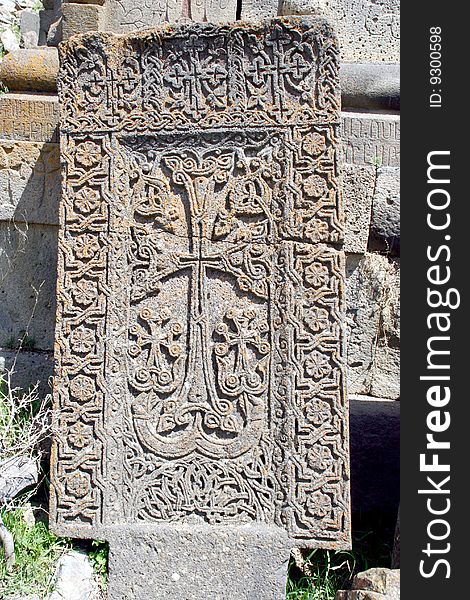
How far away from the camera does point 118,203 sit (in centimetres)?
321

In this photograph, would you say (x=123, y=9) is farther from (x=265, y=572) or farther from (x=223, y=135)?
(x=265, y=572)

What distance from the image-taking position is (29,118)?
400 centimetres

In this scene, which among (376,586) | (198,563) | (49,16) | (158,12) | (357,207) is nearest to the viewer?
(376,586)

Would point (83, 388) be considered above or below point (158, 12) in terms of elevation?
below

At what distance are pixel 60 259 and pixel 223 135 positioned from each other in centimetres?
90

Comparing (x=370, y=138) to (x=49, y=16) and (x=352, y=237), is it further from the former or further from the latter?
(x=49, y=16)

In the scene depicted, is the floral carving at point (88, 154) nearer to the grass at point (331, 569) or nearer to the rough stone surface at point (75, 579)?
the rough stone surface at point (75, 579)

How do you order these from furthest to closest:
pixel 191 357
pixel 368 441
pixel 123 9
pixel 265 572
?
pixel 123 9 < pixel 368 441 < pixel 191 357 < pixel 265 572

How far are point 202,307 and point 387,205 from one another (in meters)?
1.47

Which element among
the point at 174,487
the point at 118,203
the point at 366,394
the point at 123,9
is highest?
the point at 123,9

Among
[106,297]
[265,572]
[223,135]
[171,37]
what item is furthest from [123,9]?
[265,572]

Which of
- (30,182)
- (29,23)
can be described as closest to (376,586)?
(30,182)

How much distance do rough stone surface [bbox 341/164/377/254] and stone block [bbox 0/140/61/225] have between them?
1.59 m

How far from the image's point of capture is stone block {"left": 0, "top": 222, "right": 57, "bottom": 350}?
3.96 meters
